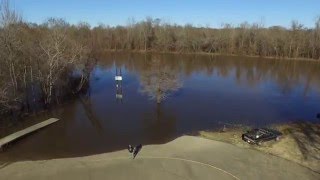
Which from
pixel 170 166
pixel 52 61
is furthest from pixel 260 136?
pixel 52 61

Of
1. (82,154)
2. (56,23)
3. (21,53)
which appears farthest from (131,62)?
(82,154)

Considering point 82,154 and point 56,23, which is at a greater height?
point 56,23

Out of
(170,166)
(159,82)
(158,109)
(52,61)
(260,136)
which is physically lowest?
(170,166)

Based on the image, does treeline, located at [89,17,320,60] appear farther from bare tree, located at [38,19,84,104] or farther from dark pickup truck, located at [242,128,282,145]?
dark pickup truck, located at [242,128,282,145]

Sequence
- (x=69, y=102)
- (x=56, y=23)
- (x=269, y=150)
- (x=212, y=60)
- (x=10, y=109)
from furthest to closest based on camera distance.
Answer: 1. (x=212, y=60)
2. (x=56, y=23)
3. (x=69, y=102)
4. (x=10, y=109)
5. (x=269, y=150)

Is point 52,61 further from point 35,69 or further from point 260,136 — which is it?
point 260,136

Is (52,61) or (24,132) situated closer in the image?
(24,132)

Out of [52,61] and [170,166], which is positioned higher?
[52,61]

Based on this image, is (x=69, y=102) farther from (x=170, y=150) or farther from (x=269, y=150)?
(x=269, y=150)
